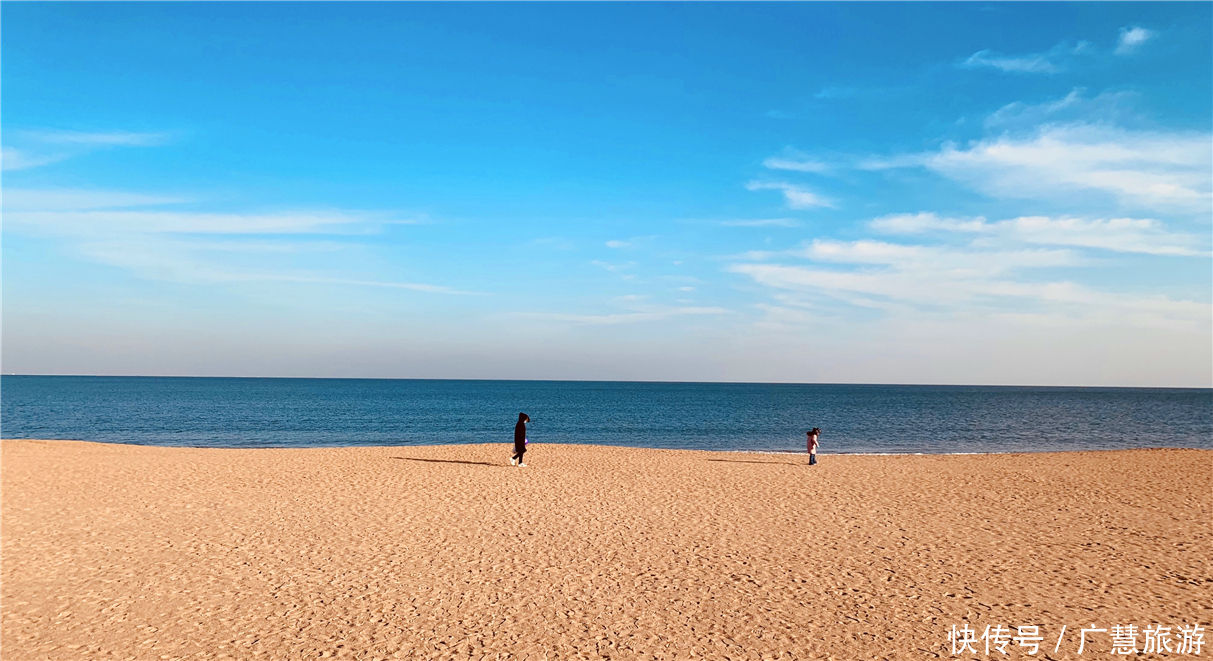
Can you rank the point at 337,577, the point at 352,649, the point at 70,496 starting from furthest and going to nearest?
the point at 70,496
the point at 337,577
the point at 352,649

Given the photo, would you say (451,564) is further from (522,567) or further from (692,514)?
(692,514)

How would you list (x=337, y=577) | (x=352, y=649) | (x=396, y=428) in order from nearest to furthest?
1. (x=352, y=649)
2. (x=337, y=577)
3. (x=396, y=428)

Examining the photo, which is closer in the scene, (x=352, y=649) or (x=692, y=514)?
(x=352, y=649)

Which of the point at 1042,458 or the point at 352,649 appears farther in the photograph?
the point at 1042,458

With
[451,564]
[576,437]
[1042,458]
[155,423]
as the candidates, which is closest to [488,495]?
[451,564]

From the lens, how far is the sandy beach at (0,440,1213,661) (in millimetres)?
8305

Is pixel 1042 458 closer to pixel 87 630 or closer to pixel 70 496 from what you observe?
pixel 87 630

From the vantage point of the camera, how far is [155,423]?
188 feet

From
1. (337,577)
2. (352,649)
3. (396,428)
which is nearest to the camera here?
(352,649)

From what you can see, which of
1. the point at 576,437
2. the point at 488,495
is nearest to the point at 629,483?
the point at 488,495

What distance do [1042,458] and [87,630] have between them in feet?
100

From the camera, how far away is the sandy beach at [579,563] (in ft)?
27.2

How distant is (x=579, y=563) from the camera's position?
11.4 meters

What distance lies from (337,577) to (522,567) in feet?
9.72
